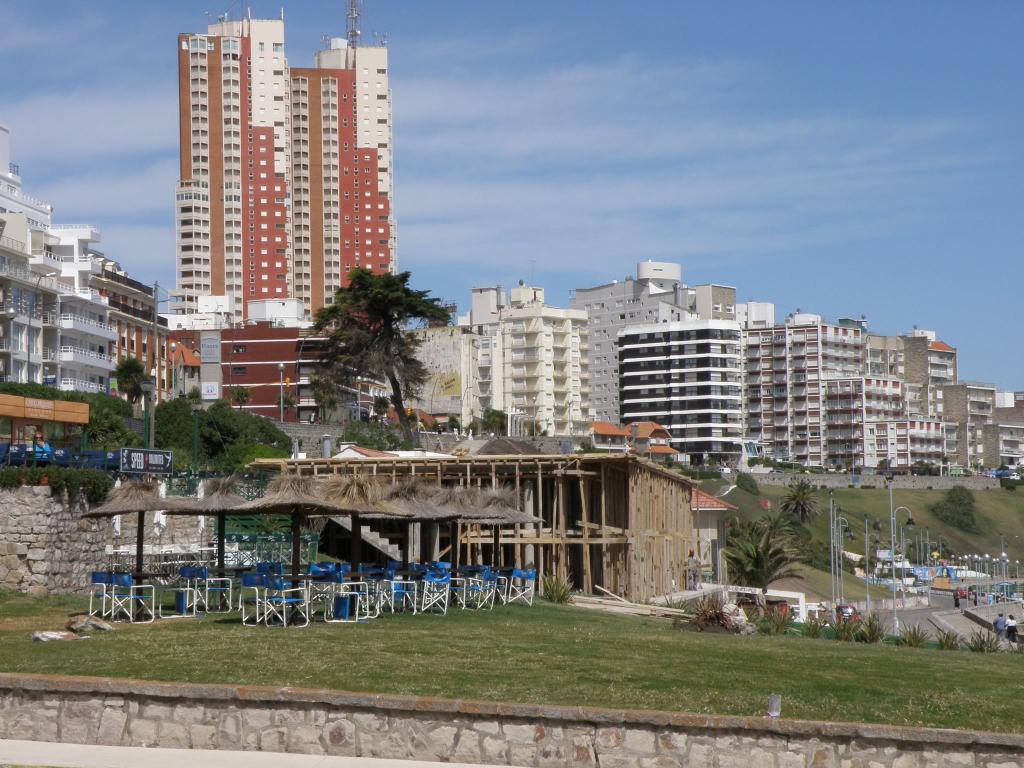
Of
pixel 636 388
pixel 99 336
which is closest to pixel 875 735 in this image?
pixel 99 336

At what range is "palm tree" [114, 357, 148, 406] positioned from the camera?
3406 inches

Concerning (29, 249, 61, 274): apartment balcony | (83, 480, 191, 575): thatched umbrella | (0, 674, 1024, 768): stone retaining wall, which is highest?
(29, 249, 61, 274): apartment balcony

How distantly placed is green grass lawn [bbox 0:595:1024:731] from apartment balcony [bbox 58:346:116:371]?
59.6 m

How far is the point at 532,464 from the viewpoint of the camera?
38.4 m

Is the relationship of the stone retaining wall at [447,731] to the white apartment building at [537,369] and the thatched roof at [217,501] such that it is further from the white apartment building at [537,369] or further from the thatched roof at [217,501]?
the white apartment building at [537,369]

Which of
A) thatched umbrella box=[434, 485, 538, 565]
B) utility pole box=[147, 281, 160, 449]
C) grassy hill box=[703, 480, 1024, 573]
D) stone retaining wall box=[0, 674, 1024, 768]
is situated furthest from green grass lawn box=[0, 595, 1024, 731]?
grassy hill box=[703, 480, 1024, 573]

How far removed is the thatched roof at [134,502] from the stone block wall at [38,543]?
14.4 ft

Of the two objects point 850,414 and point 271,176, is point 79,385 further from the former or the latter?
point 850,414

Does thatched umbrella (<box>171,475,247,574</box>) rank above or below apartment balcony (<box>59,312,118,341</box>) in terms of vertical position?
below

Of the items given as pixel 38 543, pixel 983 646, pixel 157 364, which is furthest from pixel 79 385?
pixel 983 646

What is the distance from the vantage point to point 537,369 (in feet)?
517

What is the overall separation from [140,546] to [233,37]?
146351 mm

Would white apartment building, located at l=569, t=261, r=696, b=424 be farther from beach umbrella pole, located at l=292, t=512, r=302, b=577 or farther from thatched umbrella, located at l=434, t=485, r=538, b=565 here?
beach umbrella pole, located at l=292, t=512, r=302, b=577

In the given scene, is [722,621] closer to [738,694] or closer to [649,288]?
[738,694]
